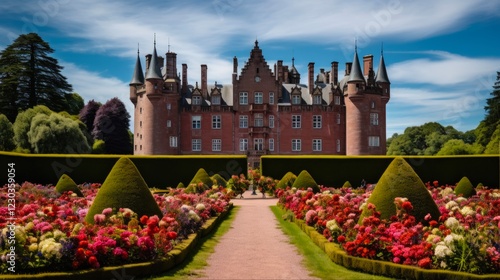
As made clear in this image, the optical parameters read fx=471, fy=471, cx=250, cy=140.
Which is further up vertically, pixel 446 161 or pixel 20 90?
pixel 20 90

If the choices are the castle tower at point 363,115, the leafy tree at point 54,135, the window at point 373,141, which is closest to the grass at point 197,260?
the leafy tree at point 54,135

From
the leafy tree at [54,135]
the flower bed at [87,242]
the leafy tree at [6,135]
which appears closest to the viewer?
the flower bed at [87,242]

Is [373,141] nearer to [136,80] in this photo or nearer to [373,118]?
[373,118]

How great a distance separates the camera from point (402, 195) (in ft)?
31.2

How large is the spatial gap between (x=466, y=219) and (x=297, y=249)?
381cm

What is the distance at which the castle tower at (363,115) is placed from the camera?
43.8 metres

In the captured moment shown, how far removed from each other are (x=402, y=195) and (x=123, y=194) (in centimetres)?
560

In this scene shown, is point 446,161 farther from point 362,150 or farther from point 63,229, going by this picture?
point 63,229

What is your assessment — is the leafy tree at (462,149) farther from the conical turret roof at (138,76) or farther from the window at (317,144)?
the conical turret roof at (138,76)

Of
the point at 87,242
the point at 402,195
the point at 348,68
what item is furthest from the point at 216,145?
the point at 87,242

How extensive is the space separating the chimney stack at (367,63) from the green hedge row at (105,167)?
23154 mm

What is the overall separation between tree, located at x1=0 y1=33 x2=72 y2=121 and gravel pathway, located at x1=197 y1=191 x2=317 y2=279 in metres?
36.8

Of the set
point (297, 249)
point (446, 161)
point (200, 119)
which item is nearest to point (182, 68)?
point (200, 119)

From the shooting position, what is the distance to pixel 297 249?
9.93 m
